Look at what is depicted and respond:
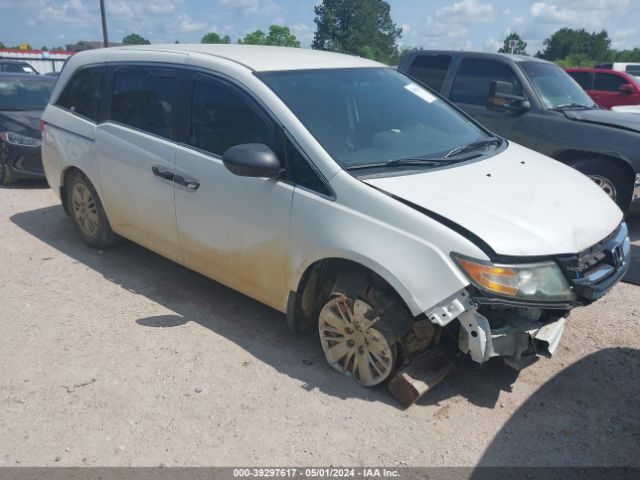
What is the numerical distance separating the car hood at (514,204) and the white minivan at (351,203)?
0.01 metres

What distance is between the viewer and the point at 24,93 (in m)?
9.25

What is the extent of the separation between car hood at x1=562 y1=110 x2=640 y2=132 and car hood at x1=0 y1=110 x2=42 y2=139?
23.3ft

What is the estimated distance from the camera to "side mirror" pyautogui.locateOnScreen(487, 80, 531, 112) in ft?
21.7

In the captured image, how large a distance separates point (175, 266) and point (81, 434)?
236 centimetres

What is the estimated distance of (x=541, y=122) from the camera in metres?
6.67

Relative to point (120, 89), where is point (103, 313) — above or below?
below

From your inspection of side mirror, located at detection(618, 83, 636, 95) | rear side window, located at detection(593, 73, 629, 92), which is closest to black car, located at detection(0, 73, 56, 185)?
side mirror, located at detection(618, 83, 636, 95)

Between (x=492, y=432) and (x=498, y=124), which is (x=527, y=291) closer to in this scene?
(x=492, y=432)

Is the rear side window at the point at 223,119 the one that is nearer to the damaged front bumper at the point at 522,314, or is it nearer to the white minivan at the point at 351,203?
the white minivan at the point at 351,203

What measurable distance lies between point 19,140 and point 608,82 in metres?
12.4

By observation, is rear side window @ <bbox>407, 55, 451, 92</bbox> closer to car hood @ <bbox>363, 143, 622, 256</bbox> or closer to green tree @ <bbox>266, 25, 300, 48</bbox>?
car hood @ <bbox>363, 143, 622, 256</bbox>

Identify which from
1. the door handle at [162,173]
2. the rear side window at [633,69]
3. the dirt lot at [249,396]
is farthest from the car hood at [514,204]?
the rear side window at [633,69]

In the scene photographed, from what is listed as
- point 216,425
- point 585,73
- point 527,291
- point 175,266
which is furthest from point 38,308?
point 585,73

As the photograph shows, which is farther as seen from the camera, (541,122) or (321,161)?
(541,122)
